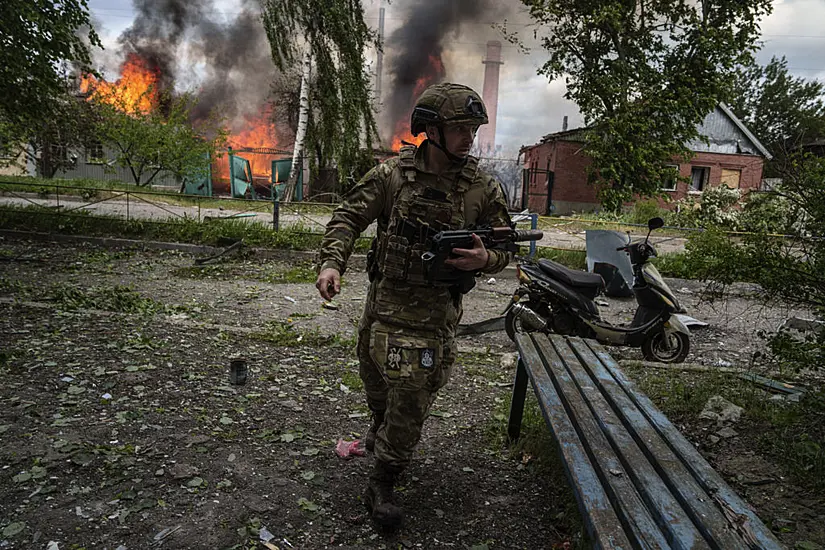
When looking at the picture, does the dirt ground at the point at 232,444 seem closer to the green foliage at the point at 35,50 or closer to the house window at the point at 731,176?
the green foliage at the point at 35,50

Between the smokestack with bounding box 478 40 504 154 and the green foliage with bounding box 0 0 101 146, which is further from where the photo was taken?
the smokestack with bounding box 478 40 504 154

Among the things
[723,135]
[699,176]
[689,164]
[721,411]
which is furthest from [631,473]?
[723,135]

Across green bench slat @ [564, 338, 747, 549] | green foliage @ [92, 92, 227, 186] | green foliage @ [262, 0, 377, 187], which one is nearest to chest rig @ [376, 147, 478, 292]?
green bench slat @ [564, 338, 747, 549]

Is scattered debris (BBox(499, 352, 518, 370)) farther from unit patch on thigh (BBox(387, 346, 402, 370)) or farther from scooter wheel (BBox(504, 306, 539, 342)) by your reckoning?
unit patch on thigh (BBox(387, 346, 402, 370))

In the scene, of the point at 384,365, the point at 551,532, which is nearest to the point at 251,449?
the point at 384,365

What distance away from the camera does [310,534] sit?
258 centimetres

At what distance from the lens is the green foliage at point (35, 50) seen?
8.22 metres

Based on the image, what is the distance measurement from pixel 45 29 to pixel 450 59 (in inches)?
997

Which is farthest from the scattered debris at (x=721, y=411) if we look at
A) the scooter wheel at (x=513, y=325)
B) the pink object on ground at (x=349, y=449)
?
the pink object on ground at (x=349, y=449)

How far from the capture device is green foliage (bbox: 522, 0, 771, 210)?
19969mm

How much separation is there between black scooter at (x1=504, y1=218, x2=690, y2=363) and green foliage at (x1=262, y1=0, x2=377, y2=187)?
15.3m

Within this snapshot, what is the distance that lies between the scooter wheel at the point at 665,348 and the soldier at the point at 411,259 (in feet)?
11.0

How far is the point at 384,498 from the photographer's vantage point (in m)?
2.64

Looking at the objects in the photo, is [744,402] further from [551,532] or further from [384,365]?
[384,365]
